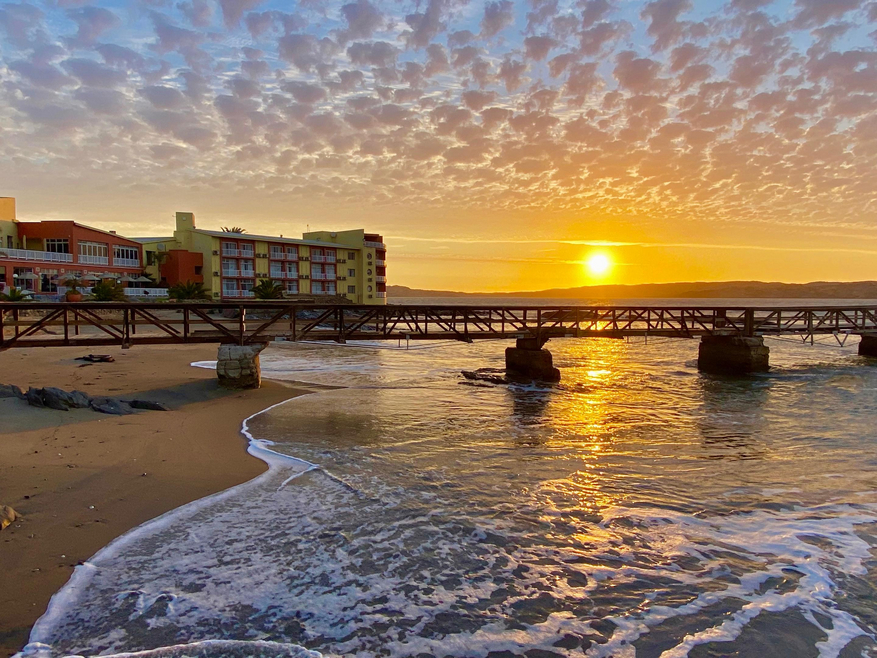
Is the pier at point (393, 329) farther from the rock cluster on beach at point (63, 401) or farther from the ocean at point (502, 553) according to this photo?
the ocean at point (502, 553)

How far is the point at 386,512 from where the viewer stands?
6879mm

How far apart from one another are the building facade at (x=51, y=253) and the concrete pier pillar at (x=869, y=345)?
6303 cm

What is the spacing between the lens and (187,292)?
51094 millimetres

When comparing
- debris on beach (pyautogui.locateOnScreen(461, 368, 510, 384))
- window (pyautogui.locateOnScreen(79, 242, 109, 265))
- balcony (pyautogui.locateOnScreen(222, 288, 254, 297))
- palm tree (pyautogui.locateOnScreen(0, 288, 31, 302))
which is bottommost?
debris on beach (pyautogui.locateOnScreen(461, 368, 510, 384))

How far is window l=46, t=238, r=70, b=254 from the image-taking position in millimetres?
48719

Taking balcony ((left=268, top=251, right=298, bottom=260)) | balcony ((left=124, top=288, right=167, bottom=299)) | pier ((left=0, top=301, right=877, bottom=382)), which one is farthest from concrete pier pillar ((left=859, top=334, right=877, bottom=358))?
balcony ((left=124, top=288, right=167, bottom=299))

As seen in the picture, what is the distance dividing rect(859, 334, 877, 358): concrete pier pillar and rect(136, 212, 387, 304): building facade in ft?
178

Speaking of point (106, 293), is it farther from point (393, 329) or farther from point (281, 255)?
point (393, 329)

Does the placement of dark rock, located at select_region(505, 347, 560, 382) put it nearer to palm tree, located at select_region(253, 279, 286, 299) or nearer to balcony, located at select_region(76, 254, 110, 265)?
palm tree, located at select_region(253, 279, 286, 299)

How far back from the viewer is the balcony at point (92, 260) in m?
49.4

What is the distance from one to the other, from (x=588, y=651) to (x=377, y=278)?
71677 millimetres

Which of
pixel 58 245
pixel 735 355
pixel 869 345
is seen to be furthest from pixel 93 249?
pixel 869 345

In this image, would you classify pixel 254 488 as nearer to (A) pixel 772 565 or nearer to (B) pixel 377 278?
(A) pixel 772 565

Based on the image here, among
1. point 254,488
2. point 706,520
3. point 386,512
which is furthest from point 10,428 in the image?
point 706,520
